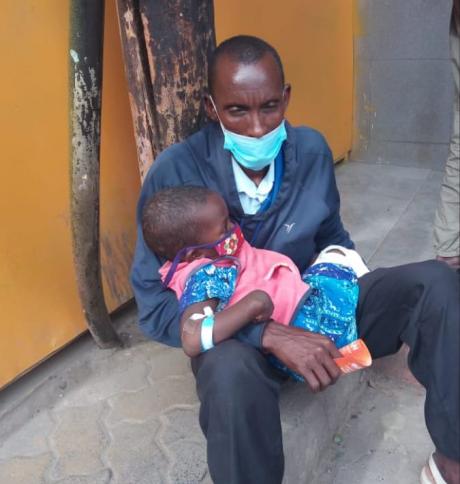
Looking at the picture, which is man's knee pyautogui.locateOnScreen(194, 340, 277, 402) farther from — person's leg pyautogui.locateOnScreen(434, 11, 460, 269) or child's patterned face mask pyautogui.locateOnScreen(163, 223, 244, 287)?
person's leg pyautogui.locateOnScreen(434, 11, 460, 269)

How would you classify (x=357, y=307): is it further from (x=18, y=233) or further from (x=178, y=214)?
(x=18, y=233)

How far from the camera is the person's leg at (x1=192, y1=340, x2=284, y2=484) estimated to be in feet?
4.54

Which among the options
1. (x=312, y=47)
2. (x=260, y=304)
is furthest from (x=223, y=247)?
(x=312, y=47)

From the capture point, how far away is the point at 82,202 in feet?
6.91

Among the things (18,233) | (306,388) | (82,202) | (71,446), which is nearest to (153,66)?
(82,202)

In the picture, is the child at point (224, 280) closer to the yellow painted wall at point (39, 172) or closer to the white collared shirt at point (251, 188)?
the white collared shirt at point (251, 188)

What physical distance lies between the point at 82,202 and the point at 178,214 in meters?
0.67

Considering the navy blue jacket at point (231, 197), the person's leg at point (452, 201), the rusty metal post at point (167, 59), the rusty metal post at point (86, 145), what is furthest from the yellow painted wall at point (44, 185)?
the person's leg at point (452, 201)

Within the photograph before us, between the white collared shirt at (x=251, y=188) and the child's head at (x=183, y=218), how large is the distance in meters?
0.20

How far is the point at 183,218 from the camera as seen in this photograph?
158 cm

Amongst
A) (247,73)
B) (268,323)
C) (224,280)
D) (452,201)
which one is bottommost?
(452,201)

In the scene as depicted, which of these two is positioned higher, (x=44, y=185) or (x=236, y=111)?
(x=236, y=111)

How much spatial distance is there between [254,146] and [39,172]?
923 millimetres

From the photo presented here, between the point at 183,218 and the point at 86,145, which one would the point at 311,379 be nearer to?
the point at 183,218
